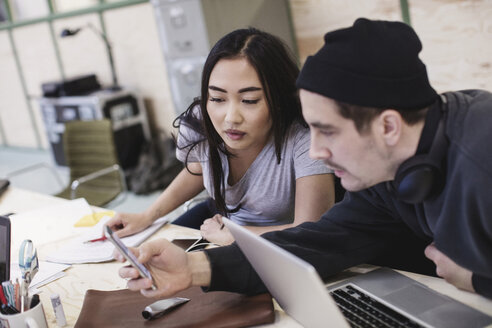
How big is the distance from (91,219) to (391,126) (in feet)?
4.20

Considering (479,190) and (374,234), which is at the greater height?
(479,190)

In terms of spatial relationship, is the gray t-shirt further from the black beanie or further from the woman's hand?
the black beanie

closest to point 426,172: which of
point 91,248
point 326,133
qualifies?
point 326,133

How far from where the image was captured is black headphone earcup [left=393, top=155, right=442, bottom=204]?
37.6 inches

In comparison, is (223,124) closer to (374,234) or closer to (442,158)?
(374,234)

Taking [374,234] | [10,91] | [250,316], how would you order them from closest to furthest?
[250,316], [374,234], [10,91]

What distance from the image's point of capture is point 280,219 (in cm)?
179

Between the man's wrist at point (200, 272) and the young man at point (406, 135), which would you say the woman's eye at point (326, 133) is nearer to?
the young man at point (406, 135)

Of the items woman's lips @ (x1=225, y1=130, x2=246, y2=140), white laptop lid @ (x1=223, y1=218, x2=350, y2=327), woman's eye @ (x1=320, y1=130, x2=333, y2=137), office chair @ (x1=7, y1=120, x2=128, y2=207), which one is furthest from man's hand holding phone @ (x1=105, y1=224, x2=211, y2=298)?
office chair @ (x1=7, y1=120, x2=128, y2=207)

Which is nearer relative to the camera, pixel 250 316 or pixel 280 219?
pixel 250 316

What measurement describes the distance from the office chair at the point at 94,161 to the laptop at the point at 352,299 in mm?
2233

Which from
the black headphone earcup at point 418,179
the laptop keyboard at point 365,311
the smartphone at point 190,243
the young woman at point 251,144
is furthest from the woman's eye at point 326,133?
the smartphone at point 190,243

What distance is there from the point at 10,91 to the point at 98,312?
648 centimetres

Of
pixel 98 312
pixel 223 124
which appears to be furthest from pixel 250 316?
pixel 223 124
